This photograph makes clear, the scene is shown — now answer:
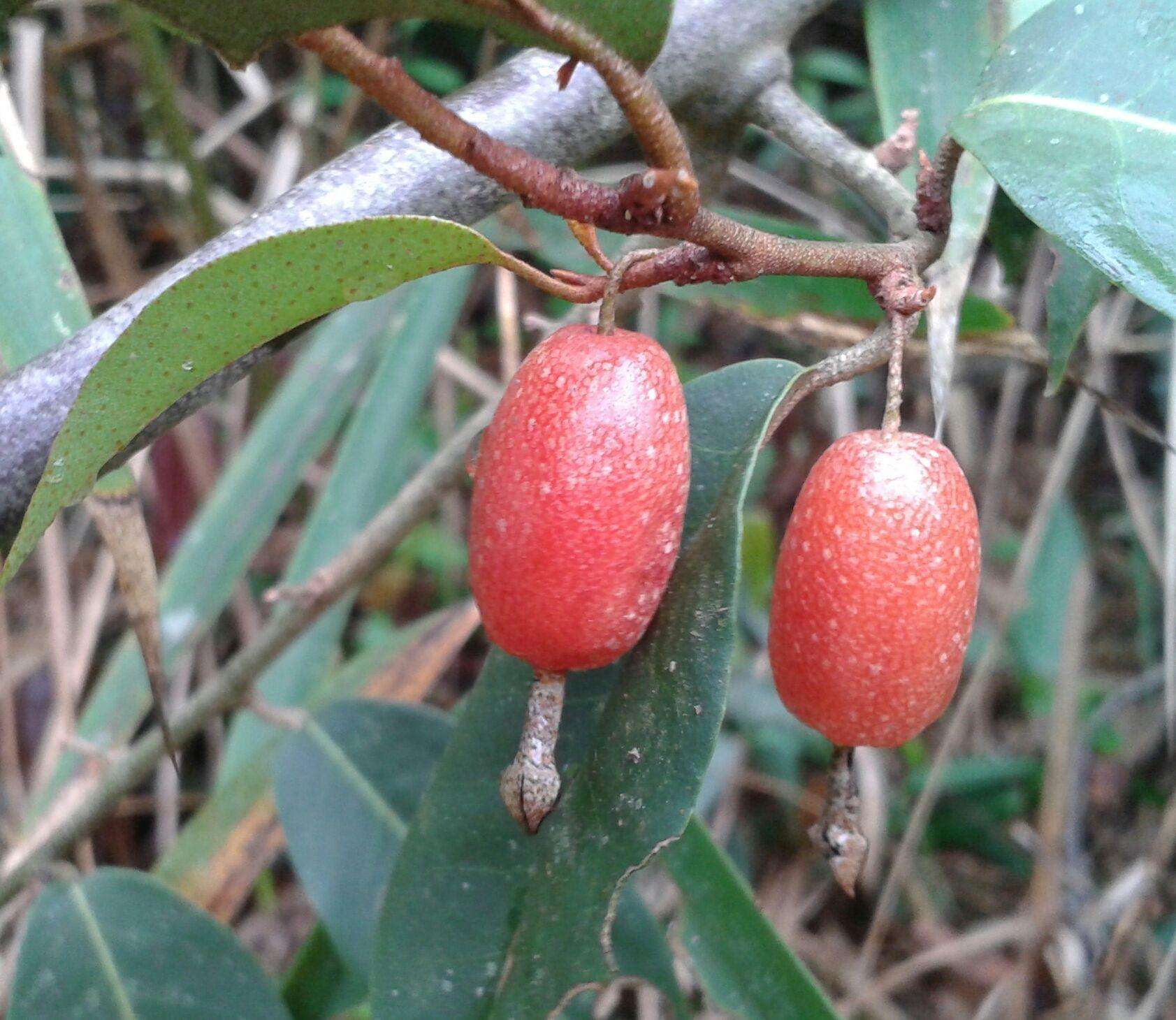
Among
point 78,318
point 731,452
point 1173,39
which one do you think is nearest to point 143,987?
point 78,318

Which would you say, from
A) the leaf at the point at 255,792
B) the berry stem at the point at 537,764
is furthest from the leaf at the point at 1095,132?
the leaf at the point at 255,792

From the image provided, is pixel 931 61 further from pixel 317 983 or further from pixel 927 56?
pixel 317 983

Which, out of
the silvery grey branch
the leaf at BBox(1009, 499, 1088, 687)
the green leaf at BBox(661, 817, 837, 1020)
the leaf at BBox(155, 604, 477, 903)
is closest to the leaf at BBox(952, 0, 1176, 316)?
Answer: the silvery grey branch

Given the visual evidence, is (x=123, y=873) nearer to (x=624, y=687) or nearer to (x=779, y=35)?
(x=624, y=687)

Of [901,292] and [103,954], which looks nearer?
[901,292]

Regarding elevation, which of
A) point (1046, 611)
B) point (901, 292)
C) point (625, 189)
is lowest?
point (1046, 611)

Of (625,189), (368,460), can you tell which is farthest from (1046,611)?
(625,189)
